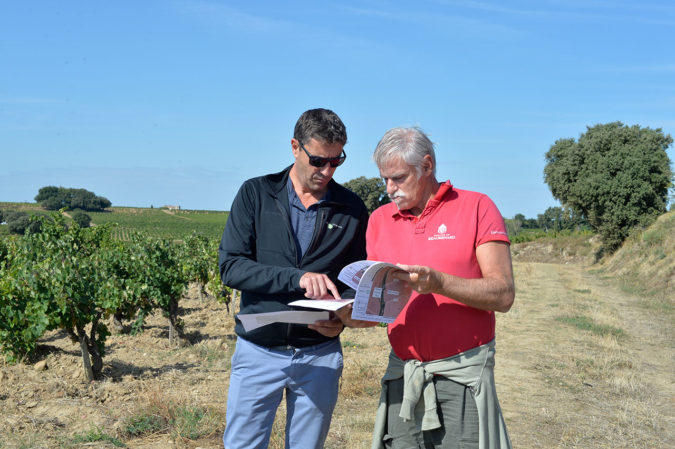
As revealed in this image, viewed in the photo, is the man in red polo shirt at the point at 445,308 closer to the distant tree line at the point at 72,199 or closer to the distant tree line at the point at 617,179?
the distant tree line at the point at 617,179

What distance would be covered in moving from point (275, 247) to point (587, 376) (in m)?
6.10

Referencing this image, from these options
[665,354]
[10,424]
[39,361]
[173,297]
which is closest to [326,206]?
[10,424]

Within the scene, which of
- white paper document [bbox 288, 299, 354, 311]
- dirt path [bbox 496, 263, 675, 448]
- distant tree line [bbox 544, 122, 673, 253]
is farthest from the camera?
distant tree line [bbox 544, 122, 673, 253]

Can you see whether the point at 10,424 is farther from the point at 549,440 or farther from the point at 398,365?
the point at 549,440

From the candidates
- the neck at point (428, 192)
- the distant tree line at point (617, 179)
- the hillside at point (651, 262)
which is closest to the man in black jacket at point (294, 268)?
the neck at point (428, 192)

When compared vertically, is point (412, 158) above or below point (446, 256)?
above

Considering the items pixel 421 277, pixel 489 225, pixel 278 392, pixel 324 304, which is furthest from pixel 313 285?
pixel 489 225

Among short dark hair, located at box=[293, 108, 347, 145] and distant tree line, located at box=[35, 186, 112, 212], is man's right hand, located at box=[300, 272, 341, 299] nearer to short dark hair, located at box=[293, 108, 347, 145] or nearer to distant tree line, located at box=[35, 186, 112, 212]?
short dark hair, located at box=[293, 108, 347, 145]

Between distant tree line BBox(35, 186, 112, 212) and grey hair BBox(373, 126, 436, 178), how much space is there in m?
80.9

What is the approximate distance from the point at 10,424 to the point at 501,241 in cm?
479

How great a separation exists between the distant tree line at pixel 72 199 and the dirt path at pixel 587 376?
7536cm

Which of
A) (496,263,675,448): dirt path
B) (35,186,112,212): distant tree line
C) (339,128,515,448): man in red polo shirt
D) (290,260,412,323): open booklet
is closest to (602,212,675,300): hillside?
(496,263,675,448): dirt path

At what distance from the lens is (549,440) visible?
5.07 m

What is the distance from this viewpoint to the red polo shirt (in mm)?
2322
